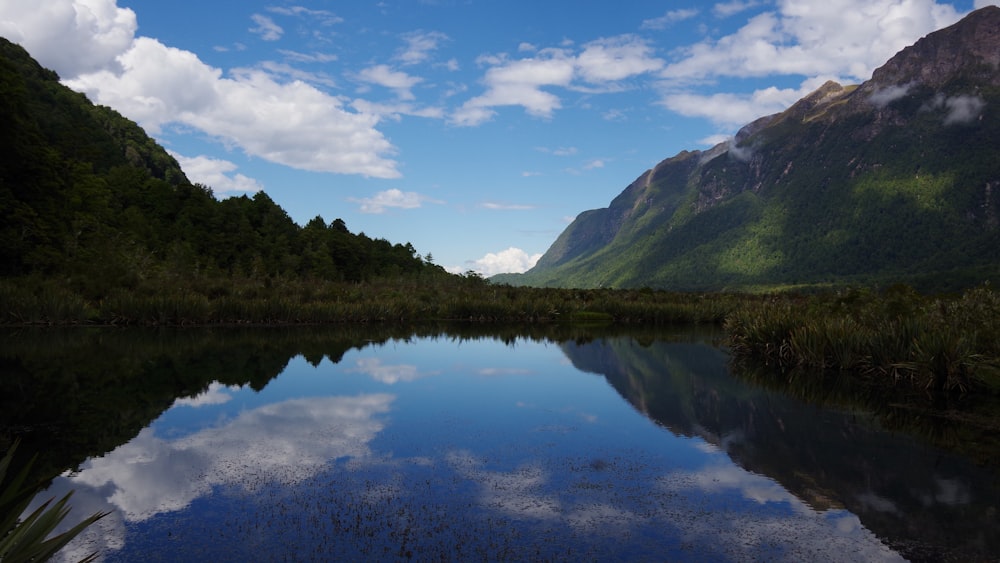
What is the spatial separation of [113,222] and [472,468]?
5255 centimetres

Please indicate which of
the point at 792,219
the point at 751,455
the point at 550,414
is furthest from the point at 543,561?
the point at 792,219

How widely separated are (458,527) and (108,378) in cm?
1243

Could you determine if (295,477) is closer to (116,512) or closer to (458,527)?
(116,512)

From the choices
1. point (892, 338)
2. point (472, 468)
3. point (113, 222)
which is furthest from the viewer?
point (113, 222)

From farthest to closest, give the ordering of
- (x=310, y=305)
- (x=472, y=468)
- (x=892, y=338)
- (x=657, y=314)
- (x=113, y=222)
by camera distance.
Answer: (x=113, y=222) < (x=657, y=314) < (x=310, y=305) < (x=892, y=338) < (x=472, y=468)

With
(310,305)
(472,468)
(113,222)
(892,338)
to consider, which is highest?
(113,222)

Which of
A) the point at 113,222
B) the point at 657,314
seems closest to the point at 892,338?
the point at 657,314

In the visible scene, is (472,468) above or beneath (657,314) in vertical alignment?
beneath

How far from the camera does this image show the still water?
6488mm

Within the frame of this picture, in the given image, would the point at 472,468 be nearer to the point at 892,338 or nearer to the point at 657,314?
the point at 892,338

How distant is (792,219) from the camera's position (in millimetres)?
193875

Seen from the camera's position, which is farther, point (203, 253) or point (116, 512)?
point (203, 253)

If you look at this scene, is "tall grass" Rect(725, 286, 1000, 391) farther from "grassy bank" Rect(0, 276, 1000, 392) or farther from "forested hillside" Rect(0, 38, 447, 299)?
"forested hillside" Rect(0, 38, 447, 299)

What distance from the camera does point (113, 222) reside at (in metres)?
50.7
